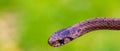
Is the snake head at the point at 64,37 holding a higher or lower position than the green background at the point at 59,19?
lower

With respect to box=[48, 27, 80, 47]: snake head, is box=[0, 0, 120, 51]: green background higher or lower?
higher

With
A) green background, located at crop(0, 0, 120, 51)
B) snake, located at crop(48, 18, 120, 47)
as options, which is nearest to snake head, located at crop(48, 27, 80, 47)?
snake, located at crop(48, 18, 120, 47)

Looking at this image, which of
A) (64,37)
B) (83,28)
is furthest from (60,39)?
(83,28)

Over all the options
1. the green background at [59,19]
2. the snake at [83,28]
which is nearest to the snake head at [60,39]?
the snake at [83,28]

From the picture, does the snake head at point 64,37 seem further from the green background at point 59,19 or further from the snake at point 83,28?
the green background at point 59,19

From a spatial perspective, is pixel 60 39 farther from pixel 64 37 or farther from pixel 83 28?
pixel 83 28

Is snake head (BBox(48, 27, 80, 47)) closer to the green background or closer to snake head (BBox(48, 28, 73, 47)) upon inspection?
snake head (BBox(48, 28, 73, 47))

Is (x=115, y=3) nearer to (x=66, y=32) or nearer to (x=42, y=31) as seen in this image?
(x=42, y=31)

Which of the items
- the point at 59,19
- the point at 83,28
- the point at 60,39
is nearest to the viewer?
the point at 83,28
